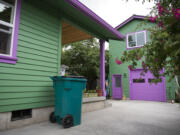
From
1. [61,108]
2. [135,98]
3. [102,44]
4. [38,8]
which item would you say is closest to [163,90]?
[135,98]

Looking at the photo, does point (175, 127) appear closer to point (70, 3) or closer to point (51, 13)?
point (70, 3)

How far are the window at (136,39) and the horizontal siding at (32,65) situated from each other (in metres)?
6.26

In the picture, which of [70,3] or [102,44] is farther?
[102,44]

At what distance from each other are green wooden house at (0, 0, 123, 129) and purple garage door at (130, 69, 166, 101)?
17.1ft

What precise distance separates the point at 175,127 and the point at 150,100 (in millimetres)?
5137

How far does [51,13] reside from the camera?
360cm

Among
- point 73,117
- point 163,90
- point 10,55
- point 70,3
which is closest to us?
point 10,55

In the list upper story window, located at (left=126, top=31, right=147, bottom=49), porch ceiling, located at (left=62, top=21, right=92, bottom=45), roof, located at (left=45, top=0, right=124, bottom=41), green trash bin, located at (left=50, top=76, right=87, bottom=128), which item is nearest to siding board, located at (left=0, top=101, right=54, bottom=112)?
green trash bin, located at (left=50, top=76, right=87, bottom=128)

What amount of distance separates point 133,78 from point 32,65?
6804 millimetres

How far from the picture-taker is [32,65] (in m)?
3.02

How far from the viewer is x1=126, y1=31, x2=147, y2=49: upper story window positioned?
328 inches

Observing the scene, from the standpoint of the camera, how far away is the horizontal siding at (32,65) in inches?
102

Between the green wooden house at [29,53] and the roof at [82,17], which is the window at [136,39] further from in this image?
the green wooden house at [29,53]

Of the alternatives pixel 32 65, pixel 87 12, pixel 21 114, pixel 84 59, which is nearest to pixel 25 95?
pixel 21 114
